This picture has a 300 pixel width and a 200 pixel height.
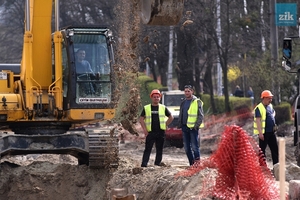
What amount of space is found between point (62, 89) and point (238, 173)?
5726 millimetres

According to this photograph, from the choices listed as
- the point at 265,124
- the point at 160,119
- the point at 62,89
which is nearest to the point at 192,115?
the point at 160,119

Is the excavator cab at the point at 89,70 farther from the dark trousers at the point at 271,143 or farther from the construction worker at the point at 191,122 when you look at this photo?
the dark trousers at the point at 271,143

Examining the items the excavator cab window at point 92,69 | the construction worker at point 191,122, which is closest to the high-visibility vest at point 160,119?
the construction worker at point 191,122

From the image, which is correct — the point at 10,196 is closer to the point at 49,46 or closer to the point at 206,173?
the point at 49,46

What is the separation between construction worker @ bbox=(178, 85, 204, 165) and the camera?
1580cm

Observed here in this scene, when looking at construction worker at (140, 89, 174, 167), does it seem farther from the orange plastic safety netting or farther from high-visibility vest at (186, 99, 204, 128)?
the orange plastic safety netting

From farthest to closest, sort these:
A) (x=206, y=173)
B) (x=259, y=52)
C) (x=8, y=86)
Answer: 1. (x=259, y=52)
2. (x=8, y=86)
3. (x=206, y=173)

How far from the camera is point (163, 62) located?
4881 cm

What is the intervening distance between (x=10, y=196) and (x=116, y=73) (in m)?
2.95

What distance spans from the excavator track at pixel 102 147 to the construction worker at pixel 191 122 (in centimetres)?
157

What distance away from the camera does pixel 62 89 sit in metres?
15.0

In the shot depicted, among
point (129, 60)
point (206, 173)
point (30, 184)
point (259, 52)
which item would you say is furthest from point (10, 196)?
point (259, 52)

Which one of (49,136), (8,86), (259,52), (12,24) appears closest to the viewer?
(49,136)

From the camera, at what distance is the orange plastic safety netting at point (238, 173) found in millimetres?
9883
